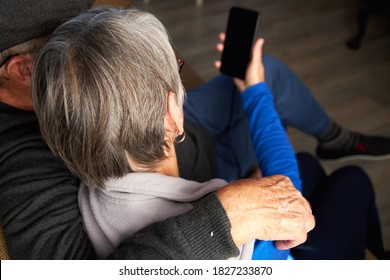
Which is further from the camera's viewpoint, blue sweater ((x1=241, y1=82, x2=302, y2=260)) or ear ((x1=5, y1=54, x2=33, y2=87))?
blue sweater ((x1=241, y1=82, x2=302, y2=260))

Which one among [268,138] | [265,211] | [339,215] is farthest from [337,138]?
[265,211]

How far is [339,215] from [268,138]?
0.91 ft

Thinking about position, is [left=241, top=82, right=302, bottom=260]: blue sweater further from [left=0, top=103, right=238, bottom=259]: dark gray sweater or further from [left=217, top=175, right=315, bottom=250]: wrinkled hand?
[left=0, top=103, right=238, bottom=259]: dark gray sweater

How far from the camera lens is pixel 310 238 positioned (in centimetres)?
100

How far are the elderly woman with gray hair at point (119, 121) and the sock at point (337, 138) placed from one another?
797 mm

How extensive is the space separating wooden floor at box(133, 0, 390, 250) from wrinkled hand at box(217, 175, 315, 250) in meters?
0.87

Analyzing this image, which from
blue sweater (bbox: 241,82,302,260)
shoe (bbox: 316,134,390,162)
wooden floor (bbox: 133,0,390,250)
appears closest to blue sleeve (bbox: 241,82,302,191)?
blue sweater (bbox: 241,82,302,260)

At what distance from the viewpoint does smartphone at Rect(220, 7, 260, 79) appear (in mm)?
1089

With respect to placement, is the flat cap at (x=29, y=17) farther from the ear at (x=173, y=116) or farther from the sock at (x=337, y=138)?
the sock at (x=337, y=138)

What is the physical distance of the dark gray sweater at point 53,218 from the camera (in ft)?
2.15

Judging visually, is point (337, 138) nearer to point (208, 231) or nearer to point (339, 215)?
point (339, 215)
